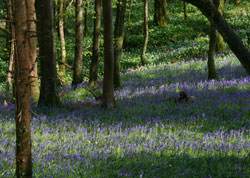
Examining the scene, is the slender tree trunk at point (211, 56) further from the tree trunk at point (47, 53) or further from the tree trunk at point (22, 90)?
the tree trunk at point (22, 90)

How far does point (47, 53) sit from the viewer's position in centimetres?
835

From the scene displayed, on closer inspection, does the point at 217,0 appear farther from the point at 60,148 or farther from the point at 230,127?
the point at 60,148

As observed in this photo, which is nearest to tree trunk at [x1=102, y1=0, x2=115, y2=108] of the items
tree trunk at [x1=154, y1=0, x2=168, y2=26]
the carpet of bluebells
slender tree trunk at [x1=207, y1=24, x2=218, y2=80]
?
the carpet of bluebells

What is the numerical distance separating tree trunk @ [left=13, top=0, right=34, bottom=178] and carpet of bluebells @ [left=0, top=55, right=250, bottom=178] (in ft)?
1.64

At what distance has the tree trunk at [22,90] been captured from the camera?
3248 millimetres

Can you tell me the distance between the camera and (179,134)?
6035 millimetres

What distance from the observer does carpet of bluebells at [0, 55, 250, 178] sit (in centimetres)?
Answer: 441

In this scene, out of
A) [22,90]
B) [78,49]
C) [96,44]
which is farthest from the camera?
[78,49]

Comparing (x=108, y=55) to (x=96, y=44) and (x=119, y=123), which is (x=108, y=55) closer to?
(x=119, y=123)

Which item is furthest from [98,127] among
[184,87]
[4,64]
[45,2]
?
[4,64]

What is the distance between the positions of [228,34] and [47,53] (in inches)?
200

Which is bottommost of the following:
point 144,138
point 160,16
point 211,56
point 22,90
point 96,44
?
point 144,138

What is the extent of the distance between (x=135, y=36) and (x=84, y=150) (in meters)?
26.8

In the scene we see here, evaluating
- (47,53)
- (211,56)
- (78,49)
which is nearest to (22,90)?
(47,53)
